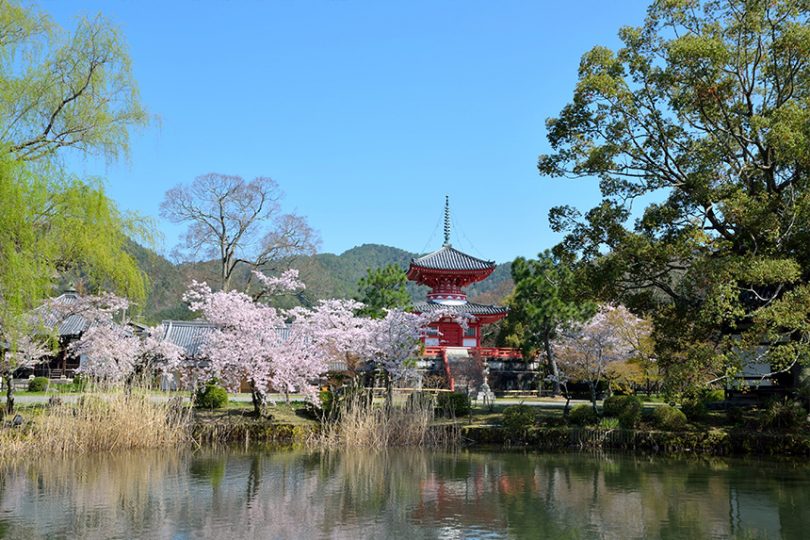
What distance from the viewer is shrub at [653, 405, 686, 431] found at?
16.2 meters

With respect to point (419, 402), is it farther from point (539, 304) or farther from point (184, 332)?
point (184, 332)

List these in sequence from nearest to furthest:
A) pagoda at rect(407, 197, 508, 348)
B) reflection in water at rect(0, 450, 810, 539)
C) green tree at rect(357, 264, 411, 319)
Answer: reflection in water at rect(0, 450, 810, 539)
green tree at rect(357, 264, 411, 319)
pagoda at rect(407, 197, 508, 348)

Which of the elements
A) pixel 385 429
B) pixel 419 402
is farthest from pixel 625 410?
pixel 385 429

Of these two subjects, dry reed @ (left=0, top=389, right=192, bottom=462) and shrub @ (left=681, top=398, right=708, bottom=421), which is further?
shrub @ (left=681, top=398, right=708, bottom=421)

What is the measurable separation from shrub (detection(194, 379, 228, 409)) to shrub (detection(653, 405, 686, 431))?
10514 mm

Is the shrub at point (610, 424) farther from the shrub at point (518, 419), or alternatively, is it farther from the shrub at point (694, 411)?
the shrub at point (694, 411)

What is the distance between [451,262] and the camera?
1307 inches

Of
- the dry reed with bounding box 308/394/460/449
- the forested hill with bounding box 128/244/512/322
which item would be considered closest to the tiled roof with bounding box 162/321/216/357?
the forested hill with bounding box 128/244/512/322

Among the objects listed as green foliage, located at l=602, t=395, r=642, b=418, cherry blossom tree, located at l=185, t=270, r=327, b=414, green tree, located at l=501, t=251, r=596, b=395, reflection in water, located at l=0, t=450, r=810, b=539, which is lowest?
reflection in water, located at l=0, t=450, r=810, b=539

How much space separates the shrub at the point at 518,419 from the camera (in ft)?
56.1

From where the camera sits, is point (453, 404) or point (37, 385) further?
point (37, 385)

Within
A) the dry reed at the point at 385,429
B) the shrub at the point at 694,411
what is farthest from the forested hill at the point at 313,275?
the shrub at the point at 694,411

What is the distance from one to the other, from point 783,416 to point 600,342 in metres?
4.95

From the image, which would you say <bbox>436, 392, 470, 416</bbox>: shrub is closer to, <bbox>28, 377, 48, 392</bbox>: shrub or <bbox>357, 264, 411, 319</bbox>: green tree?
<bbox>357, 264, 411, 319</bbox>: green tree
